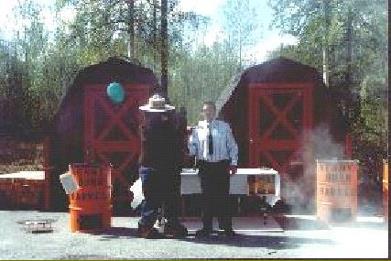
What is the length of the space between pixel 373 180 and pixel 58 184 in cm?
838

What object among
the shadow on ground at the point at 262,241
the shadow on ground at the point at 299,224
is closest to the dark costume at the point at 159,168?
the shadow on ground at the point at 262,241

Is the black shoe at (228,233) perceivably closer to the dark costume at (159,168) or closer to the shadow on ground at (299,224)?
the dark costume at (159,168)

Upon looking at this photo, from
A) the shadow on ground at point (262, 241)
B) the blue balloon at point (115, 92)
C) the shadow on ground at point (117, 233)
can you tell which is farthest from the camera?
the blue balloon at point (115, 92)

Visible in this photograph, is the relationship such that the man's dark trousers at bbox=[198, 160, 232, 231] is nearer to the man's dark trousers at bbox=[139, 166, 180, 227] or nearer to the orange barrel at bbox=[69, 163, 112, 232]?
the man's dark trousers at bbox=[139, 166, 180, 227]

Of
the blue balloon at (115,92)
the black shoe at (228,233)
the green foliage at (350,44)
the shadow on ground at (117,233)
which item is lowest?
the shadow on ground at (117,233)

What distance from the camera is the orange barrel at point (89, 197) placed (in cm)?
1007

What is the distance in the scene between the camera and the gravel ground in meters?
8.24

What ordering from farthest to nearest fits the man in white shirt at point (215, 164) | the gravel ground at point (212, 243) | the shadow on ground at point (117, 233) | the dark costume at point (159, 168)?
the shadow on ground at point (117, 233), the man in white shirt at point (215, 164), the dark costume at point (159, 168), the gravel ground at point (212, 243)

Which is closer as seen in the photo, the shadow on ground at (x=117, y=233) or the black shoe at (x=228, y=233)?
the black shoe at (x=228, y=233)

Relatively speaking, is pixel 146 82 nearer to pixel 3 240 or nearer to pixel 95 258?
pixel 3 240

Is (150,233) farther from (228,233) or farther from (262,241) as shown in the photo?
(262,241)

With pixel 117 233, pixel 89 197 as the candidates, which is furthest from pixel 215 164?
pixel 89 197

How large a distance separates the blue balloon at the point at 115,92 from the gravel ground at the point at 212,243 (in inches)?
115

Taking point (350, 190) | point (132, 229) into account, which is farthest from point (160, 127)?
point (350, 190)
